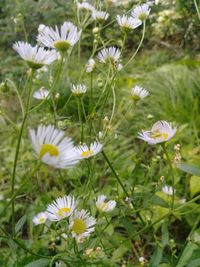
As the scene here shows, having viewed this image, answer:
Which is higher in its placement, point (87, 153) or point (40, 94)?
point (40, 94)

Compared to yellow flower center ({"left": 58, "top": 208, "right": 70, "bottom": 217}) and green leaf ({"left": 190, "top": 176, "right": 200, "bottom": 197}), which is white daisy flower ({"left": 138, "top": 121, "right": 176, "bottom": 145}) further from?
green leaf ({"left": 190, "top": 176, "right": 200, "bottom": 197})

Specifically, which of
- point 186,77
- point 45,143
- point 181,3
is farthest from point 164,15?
point 45,143

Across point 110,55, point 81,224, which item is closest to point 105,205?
point 81,224

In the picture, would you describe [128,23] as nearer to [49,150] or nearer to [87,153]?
[87,153]

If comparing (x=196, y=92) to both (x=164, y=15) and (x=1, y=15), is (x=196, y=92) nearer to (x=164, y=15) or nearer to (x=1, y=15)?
(x=164, y=15)

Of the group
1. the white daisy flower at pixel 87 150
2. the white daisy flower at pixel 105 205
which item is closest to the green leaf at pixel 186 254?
the white daisy flower at pixel 105 205

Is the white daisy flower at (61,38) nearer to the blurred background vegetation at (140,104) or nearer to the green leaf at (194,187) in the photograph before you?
the blurred background vegetation at (140,104)

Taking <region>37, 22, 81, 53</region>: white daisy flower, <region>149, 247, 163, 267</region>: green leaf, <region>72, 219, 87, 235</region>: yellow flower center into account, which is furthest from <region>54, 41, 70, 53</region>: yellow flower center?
<region>149, 247, 163, 267</region>: green leaf
